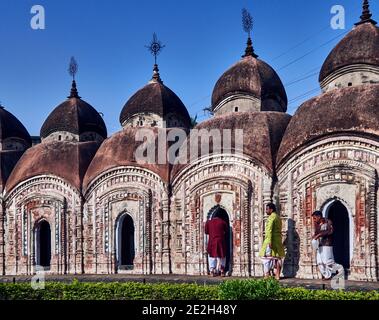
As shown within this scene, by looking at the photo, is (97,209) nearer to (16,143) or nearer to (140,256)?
(140,256)

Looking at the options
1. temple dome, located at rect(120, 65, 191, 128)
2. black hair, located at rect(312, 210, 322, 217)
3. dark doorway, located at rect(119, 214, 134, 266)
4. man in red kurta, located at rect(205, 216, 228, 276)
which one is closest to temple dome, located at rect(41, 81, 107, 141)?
temple dome, located at rect(120, 65, 191, 128)

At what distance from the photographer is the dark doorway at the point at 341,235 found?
14656 mm

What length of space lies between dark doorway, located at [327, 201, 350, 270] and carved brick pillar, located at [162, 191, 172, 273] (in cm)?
454

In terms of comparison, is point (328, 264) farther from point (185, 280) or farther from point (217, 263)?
point (185, 280)

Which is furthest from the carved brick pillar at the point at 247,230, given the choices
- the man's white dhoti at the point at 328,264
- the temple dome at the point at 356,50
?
the temple dome at the point at 356,50

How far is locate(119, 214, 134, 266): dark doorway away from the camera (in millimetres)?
17906

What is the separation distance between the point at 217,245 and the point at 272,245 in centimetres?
186

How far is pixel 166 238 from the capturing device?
16625 mm

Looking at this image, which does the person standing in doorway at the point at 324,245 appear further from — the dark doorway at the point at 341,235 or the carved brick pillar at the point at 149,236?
the carved brick pillar at the point at 149,236

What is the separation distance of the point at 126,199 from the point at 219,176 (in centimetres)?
340

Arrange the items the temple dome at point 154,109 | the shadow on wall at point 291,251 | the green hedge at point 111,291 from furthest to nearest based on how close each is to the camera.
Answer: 1. the temple dome at point 154,109
2. the shadow on wall at point 291,251
3. the green hedge at point 111,291

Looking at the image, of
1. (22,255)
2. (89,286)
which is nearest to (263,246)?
(89,286)

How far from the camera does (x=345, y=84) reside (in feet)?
50.0

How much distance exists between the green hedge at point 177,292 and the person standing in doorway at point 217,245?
3184 millimetres
